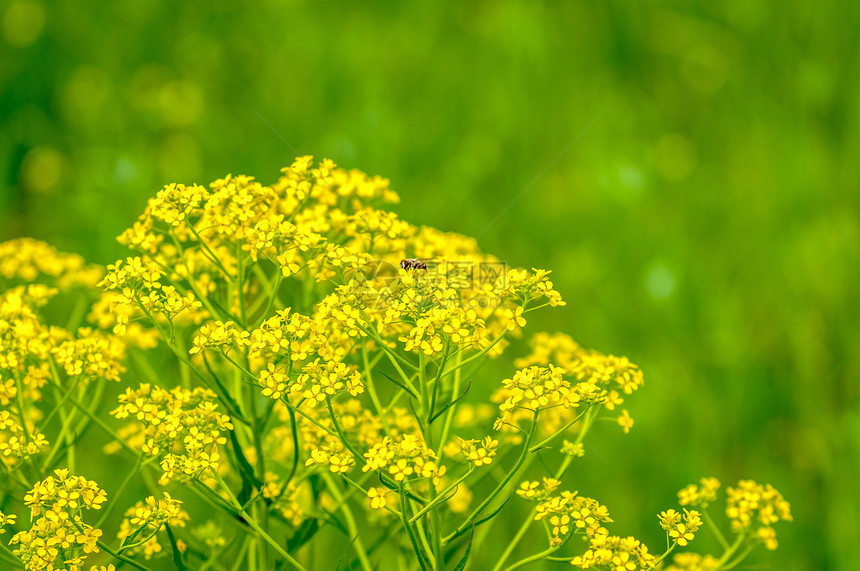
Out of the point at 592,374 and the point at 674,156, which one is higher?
the point at 674,156

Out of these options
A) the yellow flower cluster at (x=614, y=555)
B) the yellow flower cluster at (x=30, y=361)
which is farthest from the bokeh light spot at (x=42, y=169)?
the yellow flower cluster at (x=614, y=555)

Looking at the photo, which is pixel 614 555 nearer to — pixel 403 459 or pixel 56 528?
pixel 403 459

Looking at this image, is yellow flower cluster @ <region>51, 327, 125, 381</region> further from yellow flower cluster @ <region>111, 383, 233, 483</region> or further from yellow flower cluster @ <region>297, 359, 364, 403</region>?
yellow flower cluster @ <region>297, 359, 364, 403</region>

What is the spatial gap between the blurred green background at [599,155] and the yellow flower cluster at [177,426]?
1889 mm

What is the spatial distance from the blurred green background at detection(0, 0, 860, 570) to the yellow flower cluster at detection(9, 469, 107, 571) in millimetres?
2085

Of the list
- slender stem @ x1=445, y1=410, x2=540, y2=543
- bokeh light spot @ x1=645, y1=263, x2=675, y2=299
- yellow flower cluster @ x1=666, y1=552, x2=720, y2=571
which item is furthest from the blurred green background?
slender stem @ x1=445, y1=410, x2=540, y2=543

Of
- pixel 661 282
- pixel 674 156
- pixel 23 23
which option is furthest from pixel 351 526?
pixel 23 23

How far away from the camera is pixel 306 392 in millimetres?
1598

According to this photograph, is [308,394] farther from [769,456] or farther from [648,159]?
[648,159]

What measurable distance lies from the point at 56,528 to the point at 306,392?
0.53m

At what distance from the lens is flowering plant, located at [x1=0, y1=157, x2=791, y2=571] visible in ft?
5.40

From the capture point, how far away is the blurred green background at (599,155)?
3689mm

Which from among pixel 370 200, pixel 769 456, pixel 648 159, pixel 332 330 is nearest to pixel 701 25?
pixel 648 159

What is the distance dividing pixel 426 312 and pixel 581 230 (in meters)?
2.94
